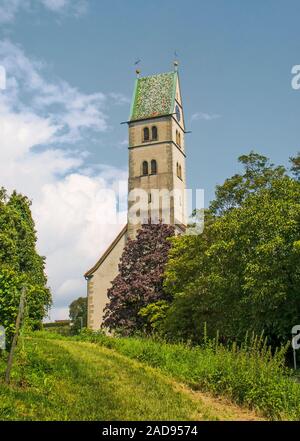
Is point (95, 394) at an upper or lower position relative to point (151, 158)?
lower

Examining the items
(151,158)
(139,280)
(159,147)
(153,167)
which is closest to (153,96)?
(159,147)

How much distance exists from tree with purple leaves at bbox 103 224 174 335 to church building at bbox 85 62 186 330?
8245 millimetres

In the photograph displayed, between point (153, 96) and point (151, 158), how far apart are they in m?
7.21

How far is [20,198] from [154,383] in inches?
887

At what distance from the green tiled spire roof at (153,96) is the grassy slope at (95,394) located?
3623 cm

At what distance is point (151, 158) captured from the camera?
152 feet

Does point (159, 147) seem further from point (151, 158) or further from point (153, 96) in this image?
point (153, 96)

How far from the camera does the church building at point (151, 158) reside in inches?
1662

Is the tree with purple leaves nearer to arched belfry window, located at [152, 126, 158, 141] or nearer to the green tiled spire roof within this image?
arched belfry window, located at [152, 126, 158, 141]

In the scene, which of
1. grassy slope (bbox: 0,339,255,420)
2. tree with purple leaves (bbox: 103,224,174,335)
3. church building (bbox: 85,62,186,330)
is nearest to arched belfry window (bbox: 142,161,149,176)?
church building (bbox: 85,62,186,330)

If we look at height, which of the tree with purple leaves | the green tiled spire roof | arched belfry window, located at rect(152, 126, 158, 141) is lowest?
the tree with purple leaves

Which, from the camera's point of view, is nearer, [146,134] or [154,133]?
[154,133]

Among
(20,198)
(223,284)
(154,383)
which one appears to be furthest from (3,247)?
(154,383)

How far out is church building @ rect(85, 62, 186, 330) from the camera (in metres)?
42.2
